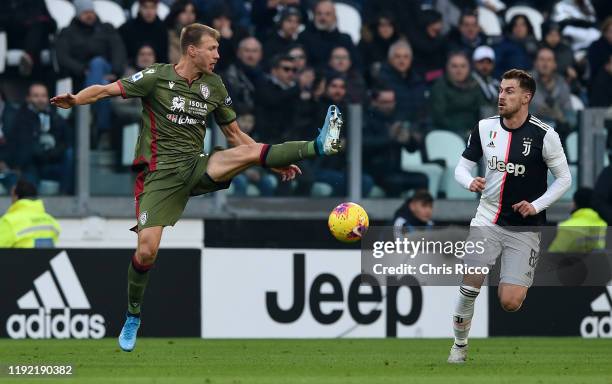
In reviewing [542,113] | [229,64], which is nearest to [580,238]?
[542,113]

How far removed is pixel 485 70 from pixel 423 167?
1828 mm

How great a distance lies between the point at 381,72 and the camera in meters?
19.0

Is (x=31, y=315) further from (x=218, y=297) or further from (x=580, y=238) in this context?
(x=580, y=238)

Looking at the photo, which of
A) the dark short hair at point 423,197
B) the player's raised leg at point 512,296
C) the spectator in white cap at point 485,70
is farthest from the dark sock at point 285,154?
the spectator in white cap at point 485,70

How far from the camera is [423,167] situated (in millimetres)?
18125

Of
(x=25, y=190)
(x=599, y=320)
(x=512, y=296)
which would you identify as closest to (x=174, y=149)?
(x=512, y=296)

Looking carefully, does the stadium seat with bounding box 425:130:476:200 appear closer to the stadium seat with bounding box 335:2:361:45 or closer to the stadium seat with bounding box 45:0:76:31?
the stadium seat with bounding box 335:2:361:45

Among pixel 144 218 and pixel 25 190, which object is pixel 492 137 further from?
pixel 25 190

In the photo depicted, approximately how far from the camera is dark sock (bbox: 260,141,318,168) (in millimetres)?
11516

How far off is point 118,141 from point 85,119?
47cm

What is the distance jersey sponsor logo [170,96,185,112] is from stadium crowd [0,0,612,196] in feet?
18.3

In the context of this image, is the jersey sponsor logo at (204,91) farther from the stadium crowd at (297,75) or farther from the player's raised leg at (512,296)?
the stadium crowd at (297,75)

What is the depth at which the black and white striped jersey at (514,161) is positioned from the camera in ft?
38.4

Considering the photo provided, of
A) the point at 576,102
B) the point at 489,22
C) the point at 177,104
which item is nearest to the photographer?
the point at 177,104
